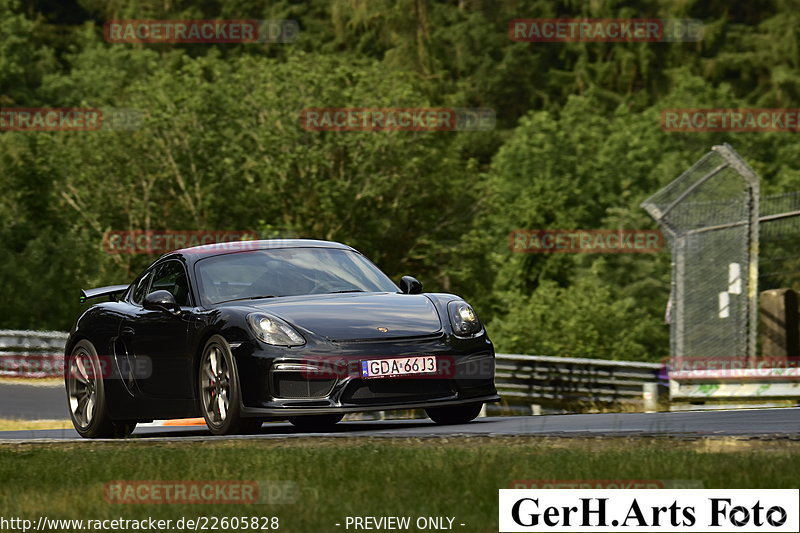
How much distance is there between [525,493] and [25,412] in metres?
16.8

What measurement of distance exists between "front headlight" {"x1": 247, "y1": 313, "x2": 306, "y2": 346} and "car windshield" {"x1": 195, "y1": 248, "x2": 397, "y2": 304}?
888 mm

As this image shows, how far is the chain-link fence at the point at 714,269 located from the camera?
57.7 ft

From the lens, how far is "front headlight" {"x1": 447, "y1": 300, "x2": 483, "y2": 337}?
11.0 m

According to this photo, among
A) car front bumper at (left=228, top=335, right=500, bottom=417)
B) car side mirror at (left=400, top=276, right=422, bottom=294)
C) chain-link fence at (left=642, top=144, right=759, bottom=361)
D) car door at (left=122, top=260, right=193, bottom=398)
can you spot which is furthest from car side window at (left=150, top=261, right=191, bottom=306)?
chain-link fence at (left=642, top=144, right=759, bottom=361)

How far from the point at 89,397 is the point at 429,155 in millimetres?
39816

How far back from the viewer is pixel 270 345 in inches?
412

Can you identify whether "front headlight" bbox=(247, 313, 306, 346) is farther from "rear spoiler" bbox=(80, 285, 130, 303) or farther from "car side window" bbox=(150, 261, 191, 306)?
"rear spoiler" bbox=(80, 285, 130, 303)

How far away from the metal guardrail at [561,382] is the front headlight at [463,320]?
492 inches

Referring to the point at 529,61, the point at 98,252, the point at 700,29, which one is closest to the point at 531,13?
the point at 529,61

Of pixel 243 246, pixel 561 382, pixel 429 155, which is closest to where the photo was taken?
pixel 243 246

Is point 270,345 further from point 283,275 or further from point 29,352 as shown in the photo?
point 29,352

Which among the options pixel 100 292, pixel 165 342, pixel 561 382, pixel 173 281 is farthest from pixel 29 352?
pixel 165 342

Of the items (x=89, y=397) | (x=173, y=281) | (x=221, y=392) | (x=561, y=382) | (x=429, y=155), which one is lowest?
(x=561, y=382)

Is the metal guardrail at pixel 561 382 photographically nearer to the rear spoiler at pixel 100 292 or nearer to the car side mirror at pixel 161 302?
the rear spoiler at pixel 100 292
